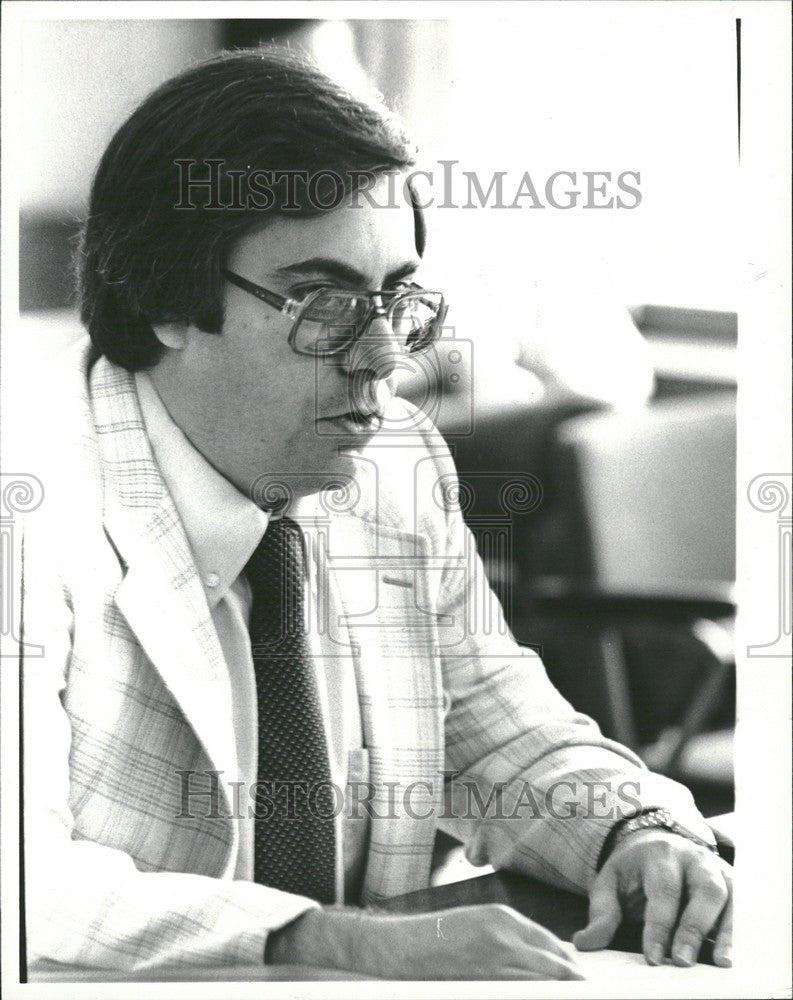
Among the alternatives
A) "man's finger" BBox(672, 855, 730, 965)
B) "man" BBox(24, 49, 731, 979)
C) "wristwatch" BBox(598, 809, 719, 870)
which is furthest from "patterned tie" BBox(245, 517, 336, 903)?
"man's finger" BBox(672, 855, 730, 965)

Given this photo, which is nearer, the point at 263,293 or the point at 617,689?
the point at 263,293

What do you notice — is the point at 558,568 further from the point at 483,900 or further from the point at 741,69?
the point at 741,69

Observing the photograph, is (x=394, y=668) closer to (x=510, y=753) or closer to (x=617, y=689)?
(x=510, y=753)

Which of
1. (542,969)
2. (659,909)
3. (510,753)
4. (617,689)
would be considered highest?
(617,689)

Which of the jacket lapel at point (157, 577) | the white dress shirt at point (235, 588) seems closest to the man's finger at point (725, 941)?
the white dress shirt at point (235, 588)

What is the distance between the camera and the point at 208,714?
2.09m

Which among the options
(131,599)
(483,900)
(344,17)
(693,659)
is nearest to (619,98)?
(344,17)

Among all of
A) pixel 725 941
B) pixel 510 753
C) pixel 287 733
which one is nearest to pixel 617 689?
pixel 510 753

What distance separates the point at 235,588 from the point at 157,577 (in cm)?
13

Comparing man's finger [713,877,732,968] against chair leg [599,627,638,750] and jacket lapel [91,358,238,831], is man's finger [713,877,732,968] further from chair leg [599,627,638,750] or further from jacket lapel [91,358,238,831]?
jacket lapel [91,358,238,831]

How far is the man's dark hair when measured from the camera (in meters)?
2.10

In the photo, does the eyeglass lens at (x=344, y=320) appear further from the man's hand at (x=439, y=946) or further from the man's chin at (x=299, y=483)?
the man's hand at (x=439, y=946)

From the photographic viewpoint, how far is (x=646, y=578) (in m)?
2.21

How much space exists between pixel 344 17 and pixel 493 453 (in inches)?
28.9
